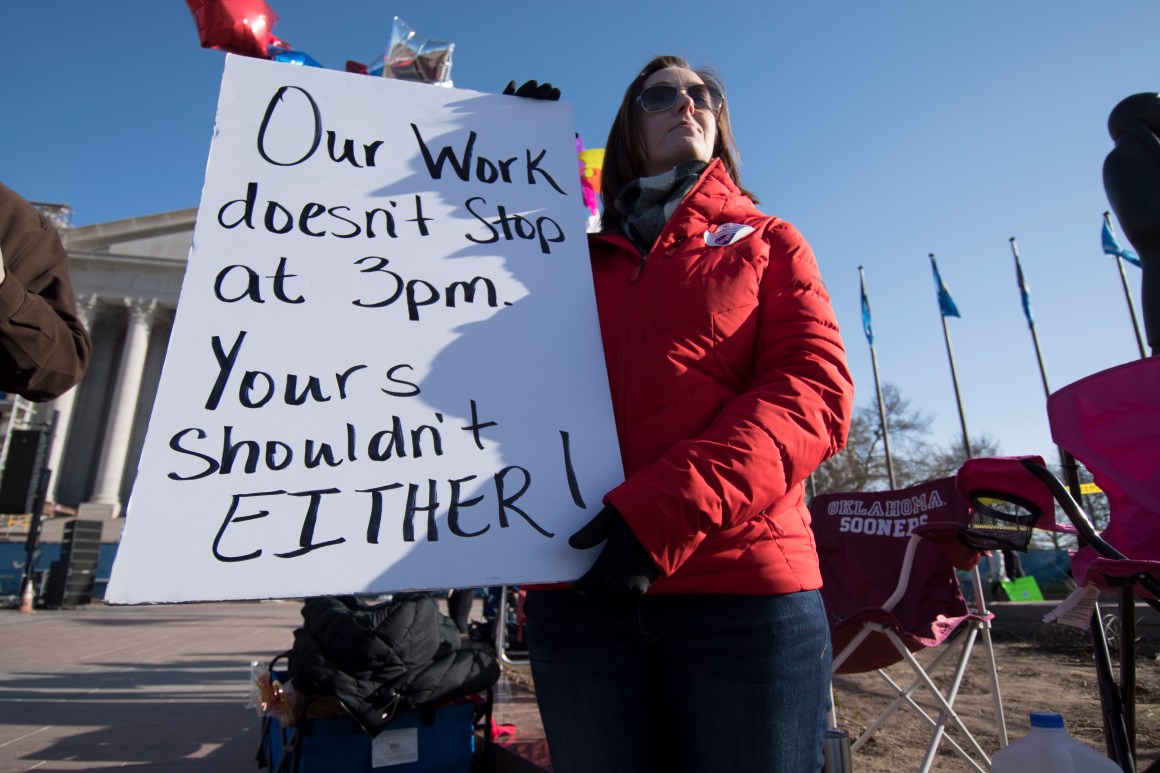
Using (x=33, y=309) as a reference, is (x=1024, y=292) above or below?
above

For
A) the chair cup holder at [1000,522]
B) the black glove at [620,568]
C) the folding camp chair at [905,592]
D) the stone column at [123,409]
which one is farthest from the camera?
the stone column at [123,409]

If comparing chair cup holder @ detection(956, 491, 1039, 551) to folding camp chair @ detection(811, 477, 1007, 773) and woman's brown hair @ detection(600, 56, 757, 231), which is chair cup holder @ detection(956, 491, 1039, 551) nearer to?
folding camp chair @ detection(811, 477, 1007, 773)

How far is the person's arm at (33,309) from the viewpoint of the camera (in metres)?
1.28

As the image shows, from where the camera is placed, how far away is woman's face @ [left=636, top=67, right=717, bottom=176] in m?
1.45

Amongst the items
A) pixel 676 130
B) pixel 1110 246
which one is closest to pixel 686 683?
pixel 676 130

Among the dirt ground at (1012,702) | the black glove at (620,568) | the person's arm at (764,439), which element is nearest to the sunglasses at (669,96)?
the person's arm at (764,439)

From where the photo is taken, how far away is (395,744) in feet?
10.0

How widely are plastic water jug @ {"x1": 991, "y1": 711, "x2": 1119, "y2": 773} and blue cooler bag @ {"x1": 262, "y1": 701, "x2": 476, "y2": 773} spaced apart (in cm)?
235

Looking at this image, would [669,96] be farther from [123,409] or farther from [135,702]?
[123,409]

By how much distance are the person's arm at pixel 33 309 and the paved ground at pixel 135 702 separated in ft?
8.32

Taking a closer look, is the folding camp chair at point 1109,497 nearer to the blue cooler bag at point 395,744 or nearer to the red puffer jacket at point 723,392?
the red puffer jacket at point 723,392

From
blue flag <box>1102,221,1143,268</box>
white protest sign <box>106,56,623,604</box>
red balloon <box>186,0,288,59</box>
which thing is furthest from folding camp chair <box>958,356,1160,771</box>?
blue flag <box>1102,221,1143,268</box>

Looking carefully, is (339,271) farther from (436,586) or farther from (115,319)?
(115,319)

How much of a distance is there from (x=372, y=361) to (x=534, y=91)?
745mm
